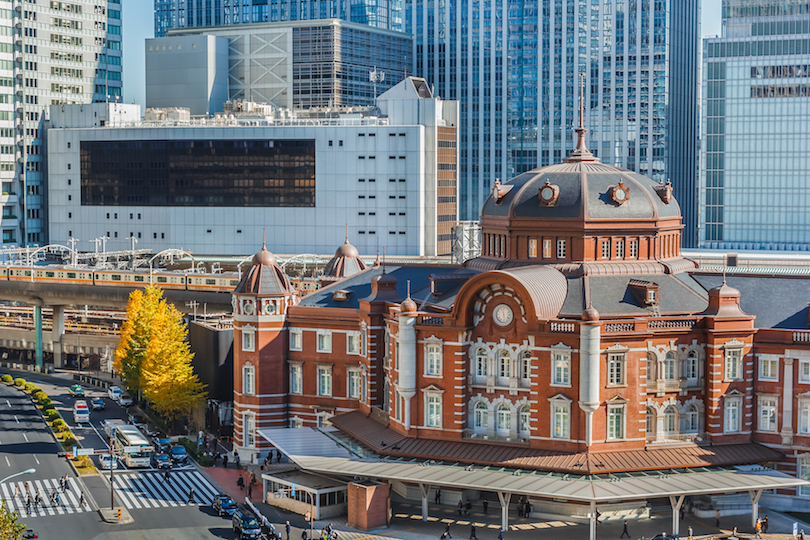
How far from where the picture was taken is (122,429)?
140375mm

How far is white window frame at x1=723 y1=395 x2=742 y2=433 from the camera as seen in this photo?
114 metres

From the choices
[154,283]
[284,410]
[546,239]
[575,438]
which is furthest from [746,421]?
[154,283]

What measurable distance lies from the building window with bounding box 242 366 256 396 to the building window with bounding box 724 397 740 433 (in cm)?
4910

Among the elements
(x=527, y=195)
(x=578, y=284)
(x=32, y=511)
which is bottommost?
(x=32, y=511)

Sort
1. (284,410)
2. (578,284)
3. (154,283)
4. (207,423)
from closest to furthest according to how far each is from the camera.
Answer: (578,284) < (284,410) < (207,423) < (154,283)

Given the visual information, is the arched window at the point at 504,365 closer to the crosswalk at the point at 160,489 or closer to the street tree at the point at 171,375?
the crosswalk at the point at 160,489

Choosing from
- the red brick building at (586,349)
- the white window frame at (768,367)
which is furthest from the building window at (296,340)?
the white window frame at (768,367)

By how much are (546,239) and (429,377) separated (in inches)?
699

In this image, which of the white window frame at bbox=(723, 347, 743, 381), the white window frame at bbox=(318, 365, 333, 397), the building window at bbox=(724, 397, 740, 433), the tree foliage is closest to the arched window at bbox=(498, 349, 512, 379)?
the white window frame at bbox=(723, 347, 743, 381)

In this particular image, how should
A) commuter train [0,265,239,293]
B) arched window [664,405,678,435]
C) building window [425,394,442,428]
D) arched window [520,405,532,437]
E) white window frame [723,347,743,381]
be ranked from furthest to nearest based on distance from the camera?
commuter train [0,265,239,293] → building window [425,394,442,428] → white window frame [723,347,743,381] → arched window [664,405,678,435] → arched window [520,405,532,437]

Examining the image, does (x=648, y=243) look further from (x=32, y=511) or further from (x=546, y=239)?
(x=32, y=511)

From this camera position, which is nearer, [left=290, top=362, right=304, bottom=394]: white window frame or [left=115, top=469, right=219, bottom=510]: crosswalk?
[left=115, top=469, right=219, bottom=510]: crosswalk

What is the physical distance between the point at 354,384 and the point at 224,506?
76.6 ft

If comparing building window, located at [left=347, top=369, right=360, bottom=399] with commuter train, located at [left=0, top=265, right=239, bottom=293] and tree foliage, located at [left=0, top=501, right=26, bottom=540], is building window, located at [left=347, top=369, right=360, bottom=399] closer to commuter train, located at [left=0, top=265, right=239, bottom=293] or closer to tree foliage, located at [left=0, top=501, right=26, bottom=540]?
tree foliage, located at [left=0, top=501, right=26, bottom=540]
